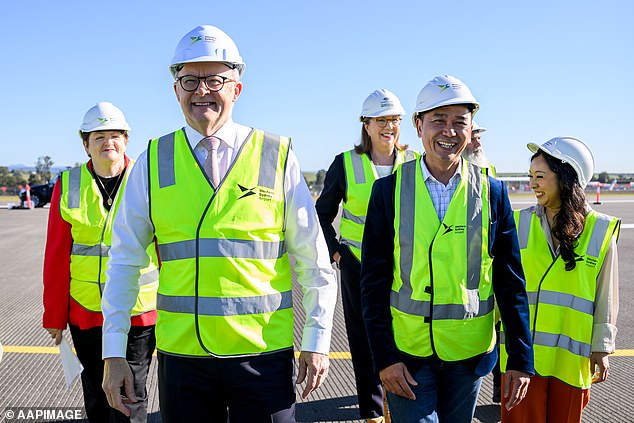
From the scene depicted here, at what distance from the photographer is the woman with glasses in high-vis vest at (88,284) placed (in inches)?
134

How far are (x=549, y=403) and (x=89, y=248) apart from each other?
282 cm

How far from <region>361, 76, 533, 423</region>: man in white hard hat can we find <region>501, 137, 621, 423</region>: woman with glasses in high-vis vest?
437 mm

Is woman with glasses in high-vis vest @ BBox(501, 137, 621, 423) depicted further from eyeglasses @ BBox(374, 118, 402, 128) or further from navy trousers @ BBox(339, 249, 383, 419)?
eyeglasses @ BBox(374, 118, 402, 128)

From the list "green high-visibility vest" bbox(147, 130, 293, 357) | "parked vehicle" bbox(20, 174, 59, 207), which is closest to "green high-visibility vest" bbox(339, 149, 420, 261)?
"green high-visibility vest" bbox(147, 130, 293, 357)

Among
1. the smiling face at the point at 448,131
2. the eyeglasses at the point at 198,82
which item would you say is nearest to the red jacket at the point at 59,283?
the eyeglasses at the point at 198,82

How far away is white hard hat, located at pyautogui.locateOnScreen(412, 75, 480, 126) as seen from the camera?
2.43m

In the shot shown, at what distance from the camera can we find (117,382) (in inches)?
87.4

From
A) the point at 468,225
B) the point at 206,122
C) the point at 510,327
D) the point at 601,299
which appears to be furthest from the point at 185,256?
the point at 601,299

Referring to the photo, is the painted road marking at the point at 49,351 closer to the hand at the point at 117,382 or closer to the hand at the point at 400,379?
the hand at the point at 400,379

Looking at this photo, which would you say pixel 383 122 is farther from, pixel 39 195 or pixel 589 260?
pixel 39 195

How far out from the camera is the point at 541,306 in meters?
2.90

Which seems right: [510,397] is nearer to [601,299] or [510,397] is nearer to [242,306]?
[601,299]

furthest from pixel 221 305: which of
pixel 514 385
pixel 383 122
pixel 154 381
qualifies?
pixel 154 381

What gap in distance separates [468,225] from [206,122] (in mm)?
1217
